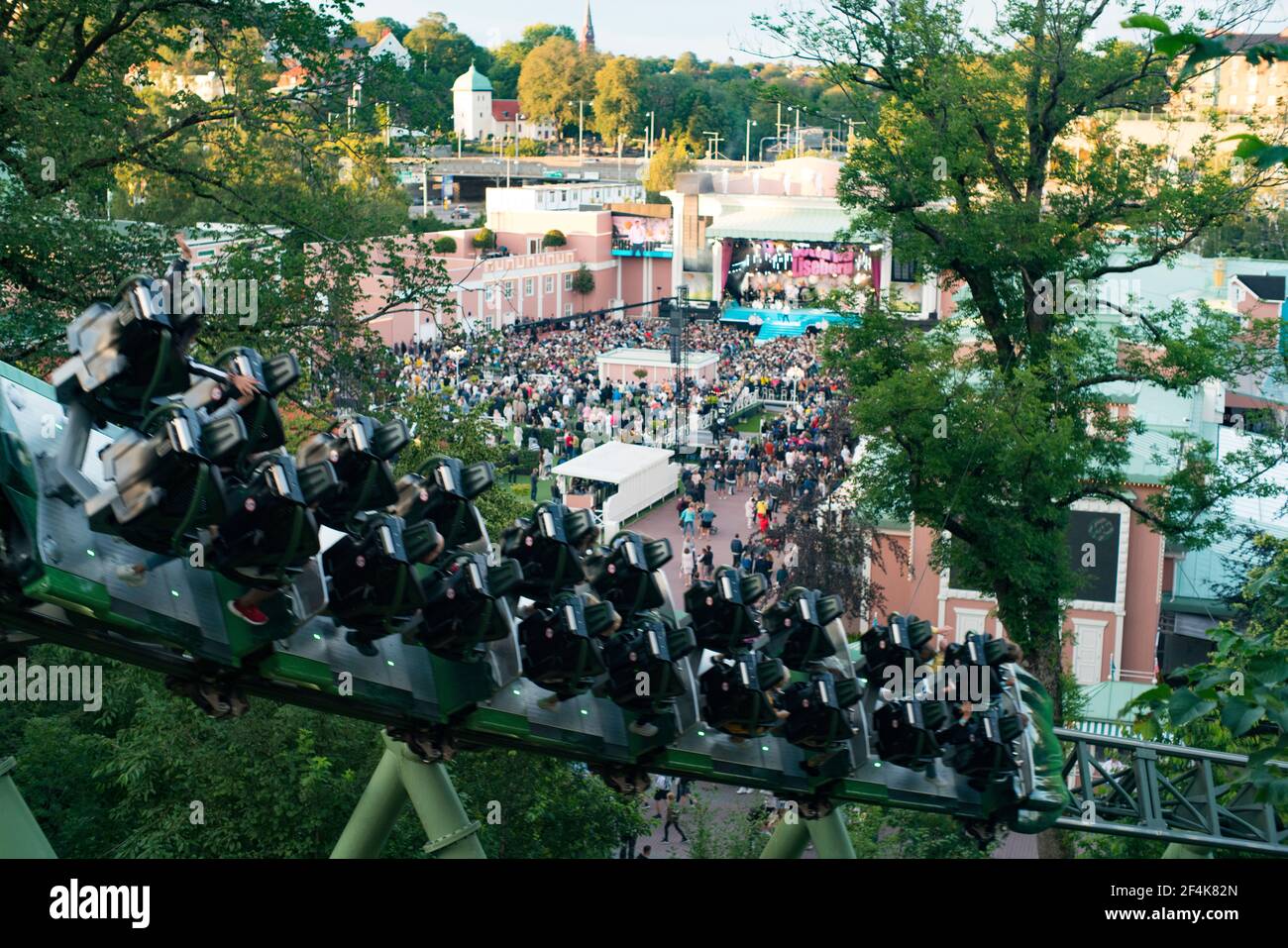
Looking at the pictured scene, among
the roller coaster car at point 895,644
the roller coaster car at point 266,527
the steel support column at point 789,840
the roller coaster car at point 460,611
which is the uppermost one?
the roller coaster car at point 266,527

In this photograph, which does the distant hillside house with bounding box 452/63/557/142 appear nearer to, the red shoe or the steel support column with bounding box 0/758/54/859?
the red shoe

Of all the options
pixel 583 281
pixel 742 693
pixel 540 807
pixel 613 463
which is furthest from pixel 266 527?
pixel 583 281

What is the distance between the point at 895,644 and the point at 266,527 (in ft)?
13.0

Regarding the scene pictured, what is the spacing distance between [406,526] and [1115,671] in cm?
2028

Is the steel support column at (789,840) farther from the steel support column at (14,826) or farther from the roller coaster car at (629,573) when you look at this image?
the steel support column at (14,826)

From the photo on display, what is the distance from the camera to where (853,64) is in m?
19.8

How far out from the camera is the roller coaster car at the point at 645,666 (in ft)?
23.4

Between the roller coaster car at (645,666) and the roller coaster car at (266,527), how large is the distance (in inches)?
71.4

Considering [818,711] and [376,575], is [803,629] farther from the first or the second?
[376,575]

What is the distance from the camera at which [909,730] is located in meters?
7.90

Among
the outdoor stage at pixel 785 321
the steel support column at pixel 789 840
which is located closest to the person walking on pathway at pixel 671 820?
the steel support column at pixel 789 840

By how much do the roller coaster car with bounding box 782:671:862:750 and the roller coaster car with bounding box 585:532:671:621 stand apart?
0.89 metres

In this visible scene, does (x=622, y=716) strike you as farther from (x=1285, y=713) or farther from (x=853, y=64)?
(x=853, y=64)

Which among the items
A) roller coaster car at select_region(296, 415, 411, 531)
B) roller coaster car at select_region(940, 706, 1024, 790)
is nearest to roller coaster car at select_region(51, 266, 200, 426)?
roller coaster car at select_region(296, 415, 411, 531)
